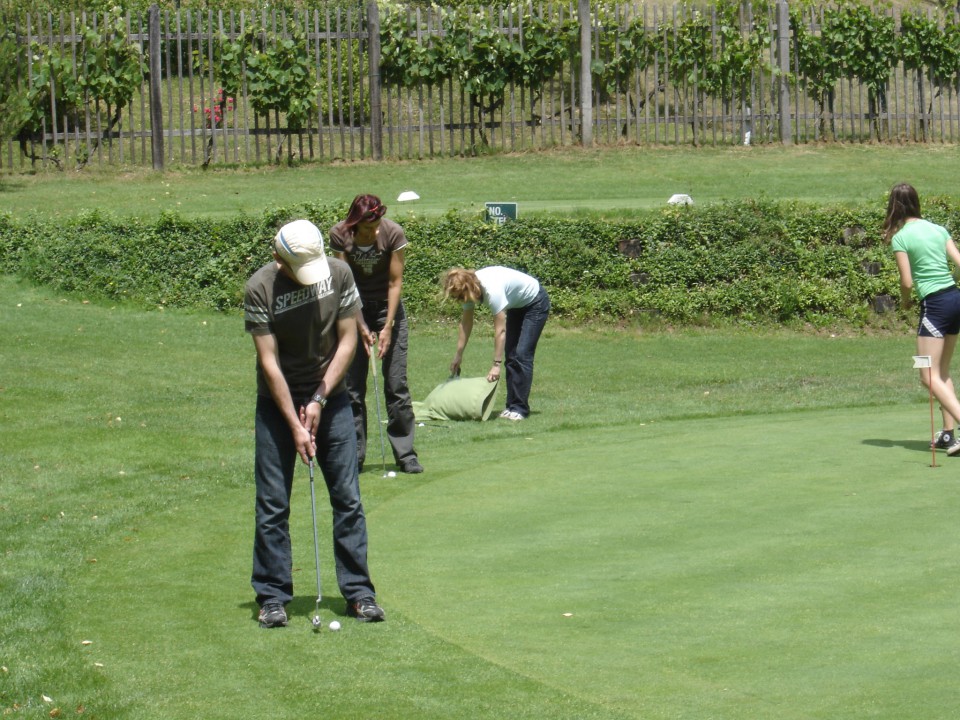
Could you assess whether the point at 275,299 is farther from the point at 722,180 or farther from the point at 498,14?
the point at 498,14

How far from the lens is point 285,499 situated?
6898 mm

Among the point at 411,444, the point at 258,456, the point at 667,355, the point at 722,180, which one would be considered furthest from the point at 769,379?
the point at 258,456

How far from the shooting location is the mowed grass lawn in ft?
18.5

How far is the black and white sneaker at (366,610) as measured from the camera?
21.6ft

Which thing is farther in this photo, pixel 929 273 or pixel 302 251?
pixel 929 273

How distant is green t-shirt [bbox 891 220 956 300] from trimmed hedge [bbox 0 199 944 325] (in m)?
8.03

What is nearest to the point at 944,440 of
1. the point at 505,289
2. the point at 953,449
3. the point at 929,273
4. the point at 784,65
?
the point at 953,449

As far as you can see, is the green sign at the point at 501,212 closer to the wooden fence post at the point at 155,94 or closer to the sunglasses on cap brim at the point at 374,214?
the wooden fence post at the point at 155,94

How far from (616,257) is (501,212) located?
165 cm

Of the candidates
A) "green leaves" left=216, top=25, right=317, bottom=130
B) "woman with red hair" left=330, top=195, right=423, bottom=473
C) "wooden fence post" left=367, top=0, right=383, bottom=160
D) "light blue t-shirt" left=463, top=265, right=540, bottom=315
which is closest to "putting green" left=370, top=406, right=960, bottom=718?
"woman with red hair" left=330, top=195, right=423, bottom=473

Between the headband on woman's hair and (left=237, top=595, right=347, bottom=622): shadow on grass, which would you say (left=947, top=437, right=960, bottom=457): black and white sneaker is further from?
(left=237, top=595, right=347, bottom=622): shadow on grass

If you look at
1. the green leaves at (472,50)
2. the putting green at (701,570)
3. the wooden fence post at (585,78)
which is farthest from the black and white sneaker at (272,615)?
the wooden fence post at (585,78)

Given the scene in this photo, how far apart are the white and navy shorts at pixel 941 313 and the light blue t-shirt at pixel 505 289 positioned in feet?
11.7

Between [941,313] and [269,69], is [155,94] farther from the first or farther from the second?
[941,313]
